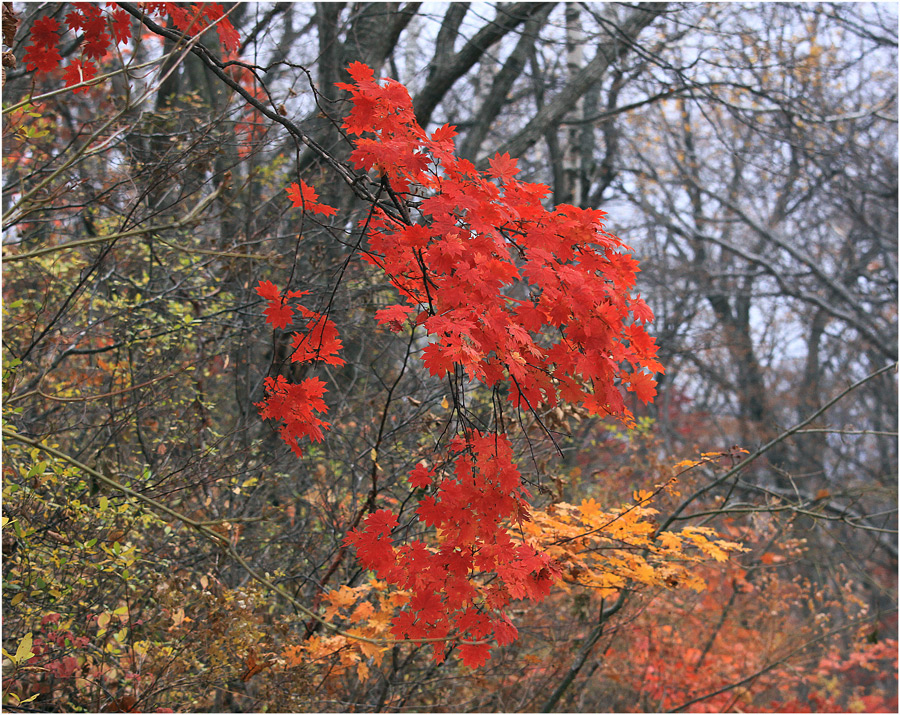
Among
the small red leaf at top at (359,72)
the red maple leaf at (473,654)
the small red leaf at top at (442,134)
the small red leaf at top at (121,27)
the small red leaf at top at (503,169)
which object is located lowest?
the red maple leaf at (473,654)

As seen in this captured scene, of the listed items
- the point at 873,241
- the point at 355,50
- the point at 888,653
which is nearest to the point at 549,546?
the point at 355,50

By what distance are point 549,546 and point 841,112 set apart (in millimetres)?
9688

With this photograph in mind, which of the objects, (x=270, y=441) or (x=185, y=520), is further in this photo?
(x=270, y=441)

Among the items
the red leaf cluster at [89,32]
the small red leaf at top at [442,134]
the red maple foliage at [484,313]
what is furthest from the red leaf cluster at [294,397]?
the red leaf cluster at [89,32]

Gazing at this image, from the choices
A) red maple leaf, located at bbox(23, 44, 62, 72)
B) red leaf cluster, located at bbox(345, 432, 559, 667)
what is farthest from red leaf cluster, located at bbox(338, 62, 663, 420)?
red maple leaf, located at bbox(23, 44, 62, 72)

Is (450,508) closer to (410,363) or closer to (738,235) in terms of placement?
(410,363)

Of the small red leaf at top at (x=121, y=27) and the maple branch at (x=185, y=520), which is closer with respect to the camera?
the maple branch at (x=185, y=520)

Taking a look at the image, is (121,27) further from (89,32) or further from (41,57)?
(41,57)

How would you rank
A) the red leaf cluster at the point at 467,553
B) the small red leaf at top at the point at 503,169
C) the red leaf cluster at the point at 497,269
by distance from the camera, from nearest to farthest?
the red leaf cluster at the point at 497,269 → the red leaf cluster at the point at 467,553 → the small red leaf at top at the point at 503,169

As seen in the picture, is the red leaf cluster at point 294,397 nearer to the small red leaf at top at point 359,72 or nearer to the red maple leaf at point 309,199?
the red maple leaf at point 309,199

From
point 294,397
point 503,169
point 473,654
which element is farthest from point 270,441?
point 503,169

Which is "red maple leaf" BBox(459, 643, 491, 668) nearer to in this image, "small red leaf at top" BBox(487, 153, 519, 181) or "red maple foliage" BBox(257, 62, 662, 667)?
"red maple foliage" BBox(257, 62, 662, 667)

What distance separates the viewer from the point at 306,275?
14.0ft

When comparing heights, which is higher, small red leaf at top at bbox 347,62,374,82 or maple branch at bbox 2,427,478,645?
small red leaf at top at bbox 347,62,374,82
